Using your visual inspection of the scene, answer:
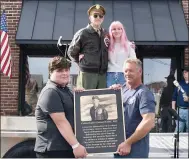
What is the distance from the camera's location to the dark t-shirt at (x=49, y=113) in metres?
2.88

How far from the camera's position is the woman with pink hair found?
385 centimetres

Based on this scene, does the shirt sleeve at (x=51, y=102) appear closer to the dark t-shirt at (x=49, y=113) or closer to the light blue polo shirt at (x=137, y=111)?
the dark t-shirt at (x=49, y=113)

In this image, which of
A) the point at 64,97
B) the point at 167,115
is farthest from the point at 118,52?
the point at 167,115

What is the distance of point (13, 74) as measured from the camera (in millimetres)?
8930

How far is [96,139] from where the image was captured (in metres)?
2.82

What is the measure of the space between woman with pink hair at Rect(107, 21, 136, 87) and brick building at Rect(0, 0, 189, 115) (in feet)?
13.8

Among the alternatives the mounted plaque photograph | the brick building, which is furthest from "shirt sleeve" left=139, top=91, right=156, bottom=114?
the brick building

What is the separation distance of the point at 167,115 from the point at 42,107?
19.8 ft

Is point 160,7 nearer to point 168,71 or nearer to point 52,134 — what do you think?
→ point 168,71

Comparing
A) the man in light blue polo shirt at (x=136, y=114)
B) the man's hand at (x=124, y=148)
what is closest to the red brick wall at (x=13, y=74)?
the man in light blue polo shirt at (x=136, y=114)

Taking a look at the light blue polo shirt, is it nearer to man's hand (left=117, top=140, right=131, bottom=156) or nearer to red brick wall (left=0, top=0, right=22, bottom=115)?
man's hand (left=117, top=140, right=131, bottom=156)

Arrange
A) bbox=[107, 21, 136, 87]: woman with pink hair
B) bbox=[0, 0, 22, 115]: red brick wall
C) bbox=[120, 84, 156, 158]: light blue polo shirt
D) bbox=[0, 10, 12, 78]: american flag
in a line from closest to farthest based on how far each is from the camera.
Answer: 1. bbox=[120, 84, 156, 158]: light blue polo shirt
2. bbox=[107, 21, 136, 87]: woman with pink hair
3. bbox=[0, 10, 12, 78]: american flag
4. bbox=[0, 0, 22, 115]: red brick wall

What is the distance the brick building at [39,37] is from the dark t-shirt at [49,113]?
203 inches

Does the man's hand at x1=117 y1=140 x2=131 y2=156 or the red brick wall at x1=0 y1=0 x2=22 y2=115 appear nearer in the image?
the man's hand at x1=117 y1=140 x2=131 y2=156
